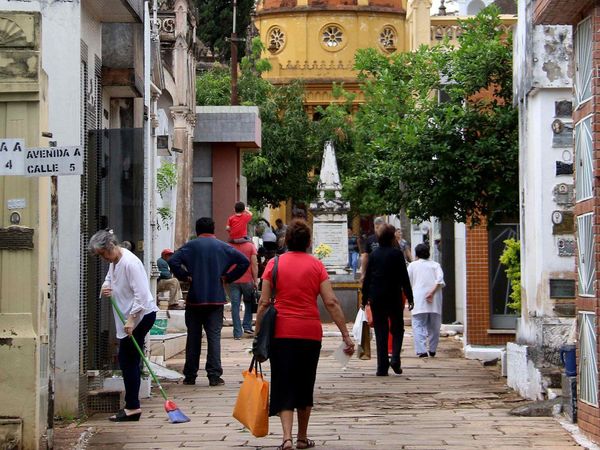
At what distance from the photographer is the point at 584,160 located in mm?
12102

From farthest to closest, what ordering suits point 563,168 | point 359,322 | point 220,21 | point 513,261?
point 220,21 → point 359,322 → point 513,261 → point 563,168

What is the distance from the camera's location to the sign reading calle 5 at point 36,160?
1088 cm

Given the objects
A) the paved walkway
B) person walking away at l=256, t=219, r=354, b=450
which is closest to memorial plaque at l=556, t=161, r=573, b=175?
the paved walkway

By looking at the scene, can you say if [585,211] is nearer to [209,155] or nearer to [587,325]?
[587,325]

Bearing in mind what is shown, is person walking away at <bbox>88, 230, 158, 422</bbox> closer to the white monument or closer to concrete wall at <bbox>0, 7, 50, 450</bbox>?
concrete wall at <bbox>0, 7, 50, 450</bbox>

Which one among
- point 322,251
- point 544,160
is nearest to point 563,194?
point 544,160

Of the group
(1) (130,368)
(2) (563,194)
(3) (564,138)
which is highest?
(3) (564,138)

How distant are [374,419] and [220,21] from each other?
55790 mm

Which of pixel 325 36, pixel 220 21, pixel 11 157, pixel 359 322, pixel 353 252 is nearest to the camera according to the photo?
pixel 11 157

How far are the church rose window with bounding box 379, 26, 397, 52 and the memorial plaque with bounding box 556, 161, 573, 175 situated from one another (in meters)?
59.0

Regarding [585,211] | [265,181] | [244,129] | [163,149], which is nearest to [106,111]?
[585,211]

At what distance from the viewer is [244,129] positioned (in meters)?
37.4

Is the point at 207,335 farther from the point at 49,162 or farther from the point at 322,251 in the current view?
the point at 322,251

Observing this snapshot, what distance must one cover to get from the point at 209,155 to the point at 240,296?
14.7 metres
